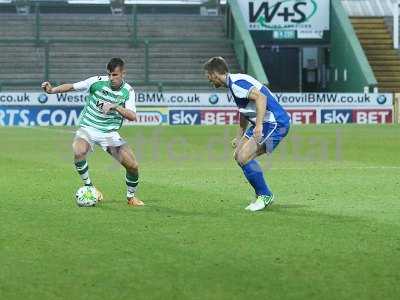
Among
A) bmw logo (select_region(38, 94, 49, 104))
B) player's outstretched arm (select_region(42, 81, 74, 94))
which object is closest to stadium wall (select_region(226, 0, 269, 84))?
bmw logo (select_region(38, 94, 49, 104))

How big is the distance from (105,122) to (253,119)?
1.79m

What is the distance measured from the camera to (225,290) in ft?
24.0

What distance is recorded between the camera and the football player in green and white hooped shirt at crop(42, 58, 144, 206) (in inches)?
502

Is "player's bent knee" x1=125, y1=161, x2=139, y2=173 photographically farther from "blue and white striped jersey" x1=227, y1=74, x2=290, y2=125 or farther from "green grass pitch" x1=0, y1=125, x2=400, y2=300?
"blue and white striped jersey" x1=227, y1=74, x2=290, y2=125

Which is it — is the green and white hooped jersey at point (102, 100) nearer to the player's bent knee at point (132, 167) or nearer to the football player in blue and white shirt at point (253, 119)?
the player's bent knee at point (132, 167)

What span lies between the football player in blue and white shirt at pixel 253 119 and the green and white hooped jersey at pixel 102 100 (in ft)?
3.39

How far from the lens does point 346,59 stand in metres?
45.8

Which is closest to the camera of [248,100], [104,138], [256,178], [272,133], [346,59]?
[248,100]

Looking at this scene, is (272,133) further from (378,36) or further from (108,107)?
(378,36)

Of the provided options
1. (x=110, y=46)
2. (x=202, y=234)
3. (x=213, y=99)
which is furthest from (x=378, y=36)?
(x=202, y=234)

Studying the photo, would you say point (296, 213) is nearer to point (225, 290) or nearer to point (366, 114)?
point (225, 290)

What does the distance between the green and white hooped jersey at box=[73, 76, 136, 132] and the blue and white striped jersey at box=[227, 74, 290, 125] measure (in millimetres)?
1153

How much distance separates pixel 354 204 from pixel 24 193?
4254 millimetres

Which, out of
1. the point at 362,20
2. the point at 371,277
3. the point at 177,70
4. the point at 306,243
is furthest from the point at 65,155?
the point at 362,20
